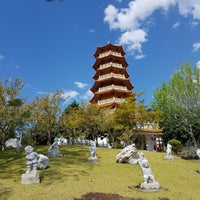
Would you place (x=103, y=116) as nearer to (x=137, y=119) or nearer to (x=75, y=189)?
(x=137, y=119)

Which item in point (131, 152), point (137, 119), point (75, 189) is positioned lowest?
point (75, 189)

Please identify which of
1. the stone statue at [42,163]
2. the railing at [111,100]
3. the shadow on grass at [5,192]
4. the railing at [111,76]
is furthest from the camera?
the railing at [111,76]

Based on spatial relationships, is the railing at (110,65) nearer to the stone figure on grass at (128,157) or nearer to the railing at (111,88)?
the railing at (111,88)

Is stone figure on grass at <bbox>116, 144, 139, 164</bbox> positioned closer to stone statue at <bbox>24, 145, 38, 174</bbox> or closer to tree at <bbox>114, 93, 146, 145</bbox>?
stone statue at <bbox>24, 145, 38, 174</bbox>

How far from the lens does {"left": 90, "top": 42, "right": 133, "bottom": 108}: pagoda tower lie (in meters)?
32.9

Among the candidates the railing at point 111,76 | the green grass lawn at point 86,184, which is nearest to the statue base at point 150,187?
the green grass lawn at point 86,184

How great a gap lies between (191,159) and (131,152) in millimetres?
7552

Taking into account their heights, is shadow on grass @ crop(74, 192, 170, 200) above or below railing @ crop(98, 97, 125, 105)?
below

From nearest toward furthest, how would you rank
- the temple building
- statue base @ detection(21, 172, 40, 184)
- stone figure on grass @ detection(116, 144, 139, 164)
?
statue base @ detection(21, 172, 40, 184) → stone figure on grass @ detection(116, 144, 139, 164) → the temple building

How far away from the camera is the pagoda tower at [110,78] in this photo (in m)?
32.9

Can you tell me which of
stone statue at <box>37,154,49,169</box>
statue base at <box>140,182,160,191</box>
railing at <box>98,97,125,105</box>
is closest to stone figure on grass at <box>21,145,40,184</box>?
stone statue at <box>37,154,49,169</box>

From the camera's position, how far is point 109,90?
32.6m

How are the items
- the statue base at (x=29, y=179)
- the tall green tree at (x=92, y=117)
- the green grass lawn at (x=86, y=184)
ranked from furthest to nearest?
the tall green tree at (x=92, y=117), the statue base at (x=29, y=179), the green grass lawn at (x=86, y=184)

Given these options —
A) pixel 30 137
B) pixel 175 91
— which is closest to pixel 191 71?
pixel 175 91
